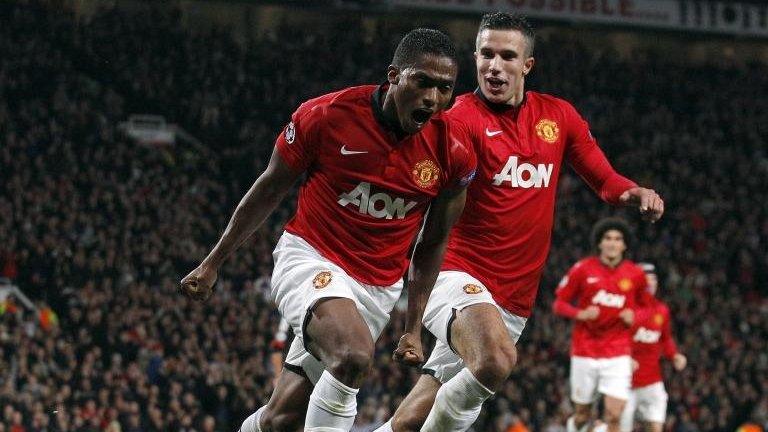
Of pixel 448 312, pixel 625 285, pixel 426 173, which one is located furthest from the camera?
pixel 625 285

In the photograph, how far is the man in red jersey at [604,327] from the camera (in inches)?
457

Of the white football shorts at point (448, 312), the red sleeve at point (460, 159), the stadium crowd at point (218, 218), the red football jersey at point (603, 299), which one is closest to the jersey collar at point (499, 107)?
the red sleeve at point (460, 159)

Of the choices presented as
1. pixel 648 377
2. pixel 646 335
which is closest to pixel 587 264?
pixel 646 335

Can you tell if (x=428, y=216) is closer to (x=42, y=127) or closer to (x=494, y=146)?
(x=494, y=146)

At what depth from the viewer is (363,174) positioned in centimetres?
588

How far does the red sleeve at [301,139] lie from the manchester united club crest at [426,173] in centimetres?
51

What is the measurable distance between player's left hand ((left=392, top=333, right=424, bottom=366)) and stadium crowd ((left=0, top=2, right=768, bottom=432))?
8588mm

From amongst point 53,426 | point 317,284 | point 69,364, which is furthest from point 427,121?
point 69,364

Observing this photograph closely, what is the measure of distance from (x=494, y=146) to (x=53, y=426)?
8777 mm

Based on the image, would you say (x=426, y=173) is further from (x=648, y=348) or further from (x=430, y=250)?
(x=648, y=348)

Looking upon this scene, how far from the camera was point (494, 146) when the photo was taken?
665 centimetres

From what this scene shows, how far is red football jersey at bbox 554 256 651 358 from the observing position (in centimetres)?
1164

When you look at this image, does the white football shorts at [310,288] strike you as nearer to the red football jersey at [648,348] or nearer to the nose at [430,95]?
the nose at [430,95]

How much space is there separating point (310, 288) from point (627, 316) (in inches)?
245
